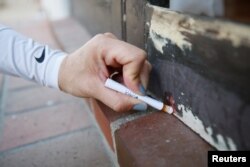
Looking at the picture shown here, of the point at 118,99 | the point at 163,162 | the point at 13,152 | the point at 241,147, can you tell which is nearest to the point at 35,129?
the point at 13,152

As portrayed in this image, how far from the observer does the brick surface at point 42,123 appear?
0.75m

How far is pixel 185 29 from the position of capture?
471 millimetres

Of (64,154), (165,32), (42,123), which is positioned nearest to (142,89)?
(165,32)

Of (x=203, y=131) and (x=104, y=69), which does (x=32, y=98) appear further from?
(x=203, y=131)

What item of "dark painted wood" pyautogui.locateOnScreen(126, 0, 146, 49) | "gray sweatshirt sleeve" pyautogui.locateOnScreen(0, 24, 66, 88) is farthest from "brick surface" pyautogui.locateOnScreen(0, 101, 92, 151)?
"dark painted wood" pyautogui.locateOnScreen(126, 0, 146, 49)

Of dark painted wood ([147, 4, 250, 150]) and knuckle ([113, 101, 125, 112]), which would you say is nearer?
dark painted wood ([147, 4, 250, 150])

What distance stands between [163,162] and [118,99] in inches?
6.3

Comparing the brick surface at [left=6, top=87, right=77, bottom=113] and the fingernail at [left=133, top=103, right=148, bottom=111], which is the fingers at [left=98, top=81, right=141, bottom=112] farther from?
the brick surface at [left=6, top=87, right=77, bottom=113]

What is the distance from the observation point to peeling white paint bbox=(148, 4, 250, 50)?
36 centimetres

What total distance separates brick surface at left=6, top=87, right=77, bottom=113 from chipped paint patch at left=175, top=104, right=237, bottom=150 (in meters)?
0.51

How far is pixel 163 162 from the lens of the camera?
1.52 feet

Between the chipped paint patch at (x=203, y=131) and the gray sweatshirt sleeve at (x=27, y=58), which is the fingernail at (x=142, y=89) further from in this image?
the gray sweatshirt sleeve at (x=27, y=58)

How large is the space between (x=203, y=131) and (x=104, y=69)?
24 cm

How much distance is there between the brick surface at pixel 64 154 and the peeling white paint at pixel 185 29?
0.29m
